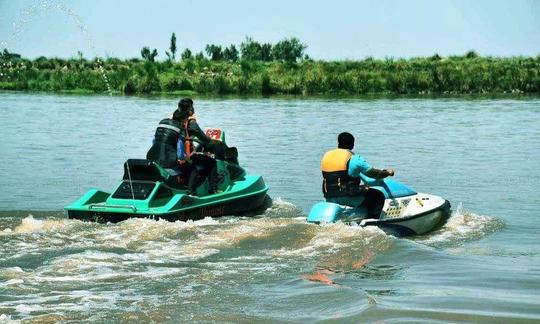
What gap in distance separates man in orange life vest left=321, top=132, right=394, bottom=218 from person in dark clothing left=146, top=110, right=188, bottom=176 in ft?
8.37

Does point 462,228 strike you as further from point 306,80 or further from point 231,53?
point 231,53

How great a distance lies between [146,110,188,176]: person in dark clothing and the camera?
13.6 m

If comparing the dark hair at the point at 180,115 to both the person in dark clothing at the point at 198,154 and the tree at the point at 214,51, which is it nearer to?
the person in dark clothing at the point at 198,154

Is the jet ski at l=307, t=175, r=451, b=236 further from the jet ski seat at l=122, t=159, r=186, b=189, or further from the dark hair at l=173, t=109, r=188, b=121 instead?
the dark hair at l=173, t=109, r=188, b=121

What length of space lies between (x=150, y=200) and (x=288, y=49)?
247ft

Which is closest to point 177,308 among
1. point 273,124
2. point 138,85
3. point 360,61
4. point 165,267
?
point 165,267

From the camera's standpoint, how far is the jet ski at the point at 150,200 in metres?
12.6

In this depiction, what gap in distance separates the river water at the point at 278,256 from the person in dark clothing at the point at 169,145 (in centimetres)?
107

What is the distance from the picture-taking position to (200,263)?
10.4 m

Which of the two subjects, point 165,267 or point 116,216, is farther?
point 116,216

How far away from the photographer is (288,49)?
87.3 meters

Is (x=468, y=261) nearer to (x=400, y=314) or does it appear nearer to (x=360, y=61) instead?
(x=400, y=314)

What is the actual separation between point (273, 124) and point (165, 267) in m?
22.3

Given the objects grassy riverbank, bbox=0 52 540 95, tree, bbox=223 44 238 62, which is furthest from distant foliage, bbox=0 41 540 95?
tree, bbox=223 44 238 62
